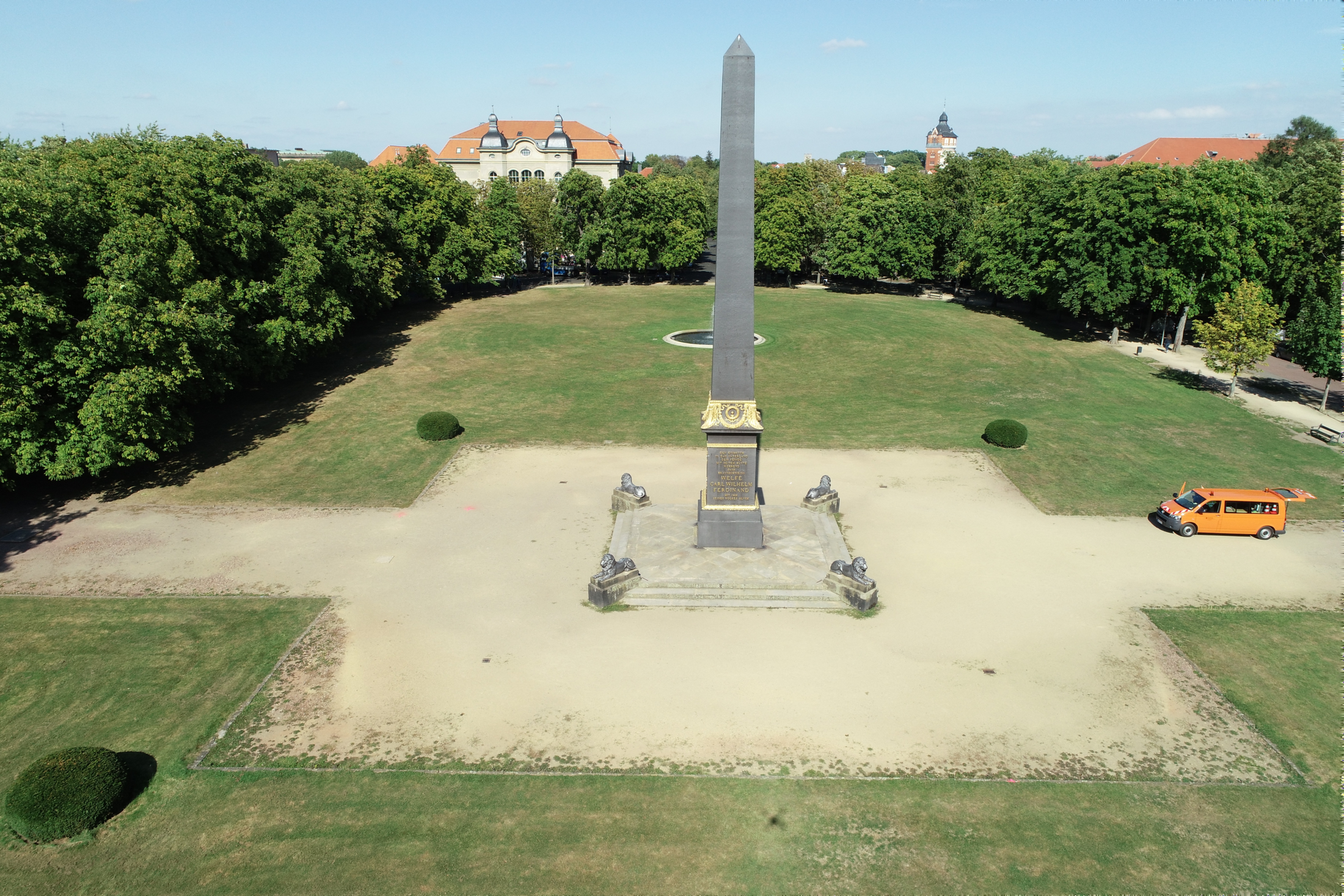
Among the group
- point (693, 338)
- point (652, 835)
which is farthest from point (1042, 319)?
point (652, 835)

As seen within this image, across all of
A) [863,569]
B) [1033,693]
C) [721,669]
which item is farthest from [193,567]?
[1033,693]

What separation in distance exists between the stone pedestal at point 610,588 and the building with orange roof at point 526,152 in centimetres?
10146

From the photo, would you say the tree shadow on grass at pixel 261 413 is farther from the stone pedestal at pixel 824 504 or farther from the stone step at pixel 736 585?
the stone pedestal at pixel 824 504

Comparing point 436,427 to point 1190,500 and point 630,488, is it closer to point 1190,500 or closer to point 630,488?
point 630,488

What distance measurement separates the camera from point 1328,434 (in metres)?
34.4

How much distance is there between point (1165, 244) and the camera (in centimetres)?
4847

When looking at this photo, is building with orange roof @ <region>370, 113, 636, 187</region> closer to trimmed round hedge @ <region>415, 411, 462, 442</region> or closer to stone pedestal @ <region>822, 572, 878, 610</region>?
trimmed round hedge @ <region>415, 411, 462, 442</region>

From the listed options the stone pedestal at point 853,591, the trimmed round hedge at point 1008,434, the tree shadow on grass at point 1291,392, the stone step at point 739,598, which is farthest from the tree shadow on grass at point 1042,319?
the stone step at point 739,598

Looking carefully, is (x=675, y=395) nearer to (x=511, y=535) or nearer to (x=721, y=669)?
(x=511, y=535)

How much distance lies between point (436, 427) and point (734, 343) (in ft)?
60.4

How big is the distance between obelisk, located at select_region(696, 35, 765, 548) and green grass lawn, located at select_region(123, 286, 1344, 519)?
39.3ft

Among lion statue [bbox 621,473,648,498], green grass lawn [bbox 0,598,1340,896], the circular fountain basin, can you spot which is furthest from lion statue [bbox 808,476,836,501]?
the circular fountain basin

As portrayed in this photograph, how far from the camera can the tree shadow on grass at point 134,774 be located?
1443cm

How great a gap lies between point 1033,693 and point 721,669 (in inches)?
280
